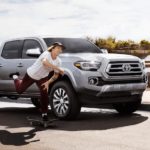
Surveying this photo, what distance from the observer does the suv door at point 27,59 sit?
11488 mm

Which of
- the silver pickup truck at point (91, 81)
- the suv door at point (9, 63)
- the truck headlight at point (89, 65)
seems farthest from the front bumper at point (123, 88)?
the suv door at point (9, 63)

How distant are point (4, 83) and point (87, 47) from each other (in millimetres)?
2158

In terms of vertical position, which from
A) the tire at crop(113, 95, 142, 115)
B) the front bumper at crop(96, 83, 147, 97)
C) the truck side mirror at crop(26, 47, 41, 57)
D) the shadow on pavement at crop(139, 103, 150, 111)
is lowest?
the shadow on pavement at crop(139, 103, 150, 111)

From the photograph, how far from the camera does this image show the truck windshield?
11469 mm

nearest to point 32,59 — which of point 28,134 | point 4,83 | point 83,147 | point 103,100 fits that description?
point 4,83

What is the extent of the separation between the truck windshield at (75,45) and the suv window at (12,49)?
1.02 metres

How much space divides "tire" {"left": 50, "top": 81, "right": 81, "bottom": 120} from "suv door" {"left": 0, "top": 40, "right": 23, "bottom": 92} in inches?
64.8

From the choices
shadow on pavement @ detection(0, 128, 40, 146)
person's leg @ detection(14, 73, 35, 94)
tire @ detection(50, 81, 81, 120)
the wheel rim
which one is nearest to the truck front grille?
tire @ detection(50, 81, 81, 120)

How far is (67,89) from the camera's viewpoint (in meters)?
10.4

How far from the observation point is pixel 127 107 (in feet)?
38.2

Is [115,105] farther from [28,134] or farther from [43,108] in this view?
[28,134]

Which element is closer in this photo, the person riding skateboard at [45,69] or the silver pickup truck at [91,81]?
the person riding skateboard at [45,69]

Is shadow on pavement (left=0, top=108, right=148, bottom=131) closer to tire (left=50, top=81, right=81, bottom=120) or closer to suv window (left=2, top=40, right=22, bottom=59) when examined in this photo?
tire (left=50, top=81, right=81, bottom=120)

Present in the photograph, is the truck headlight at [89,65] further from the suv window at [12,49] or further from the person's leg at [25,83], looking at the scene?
the suv window at [12,49]
